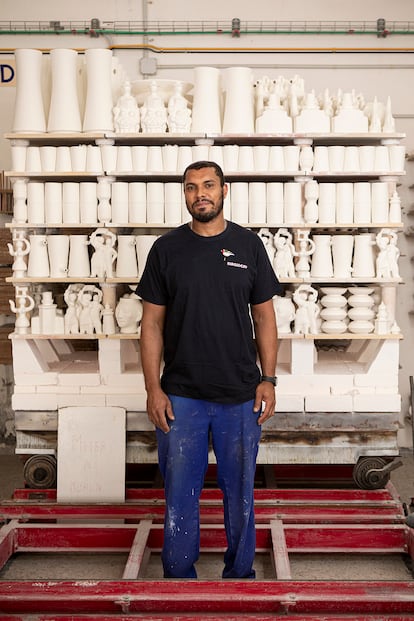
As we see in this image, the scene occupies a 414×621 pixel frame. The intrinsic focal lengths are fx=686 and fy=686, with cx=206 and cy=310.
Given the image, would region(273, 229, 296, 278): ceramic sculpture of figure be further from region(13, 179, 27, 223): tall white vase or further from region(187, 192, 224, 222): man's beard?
region(13, 179, 27, 223): tall white vase

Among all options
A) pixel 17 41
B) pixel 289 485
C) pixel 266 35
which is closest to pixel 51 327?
pixel 289 485

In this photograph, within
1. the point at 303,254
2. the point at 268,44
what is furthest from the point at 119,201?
the point at 268,44

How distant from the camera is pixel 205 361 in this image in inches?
122

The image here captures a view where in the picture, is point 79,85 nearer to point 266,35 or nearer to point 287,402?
point 266,35

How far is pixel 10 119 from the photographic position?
18.2 ft

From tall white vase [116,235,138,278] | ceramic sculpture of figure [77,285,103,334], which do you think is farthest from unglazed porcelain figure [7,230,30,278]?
tall white vase [116,235,138,278]

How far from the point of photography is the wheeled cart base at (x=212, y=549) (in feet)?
9.71

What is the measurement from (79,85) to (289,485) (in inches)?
119

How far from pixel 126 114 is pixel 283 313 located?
61.4 inches

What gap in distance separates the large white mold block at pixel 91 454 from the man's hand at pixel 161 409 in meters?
1.16

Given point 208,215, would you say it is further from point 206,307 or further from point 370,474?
point 370,474

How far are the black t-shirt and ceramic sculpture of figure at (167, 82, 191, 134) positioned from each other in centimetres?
126

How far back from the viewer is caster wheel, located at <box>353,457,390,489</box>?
4285 mm

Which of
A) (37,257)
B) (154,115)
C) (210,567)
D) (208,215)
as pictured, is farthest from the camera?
(37,257)
